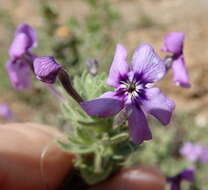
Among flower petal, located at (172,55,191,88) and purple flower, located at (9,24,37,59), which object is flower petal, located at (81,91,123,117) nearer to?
flower petal, located at (172,55,191,88)

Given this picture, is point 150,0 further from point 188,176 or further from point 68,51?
point 188,176

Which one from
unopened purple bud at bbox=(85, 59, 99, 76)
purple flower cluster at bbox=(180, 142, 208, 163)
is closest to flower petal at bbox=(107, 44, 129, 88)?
unopened purple bud at bbox=(85, 59, 99, 76)

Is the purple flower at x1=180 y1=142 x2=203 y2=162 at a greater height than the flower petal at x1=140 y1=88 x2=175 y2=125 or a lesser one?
lesser

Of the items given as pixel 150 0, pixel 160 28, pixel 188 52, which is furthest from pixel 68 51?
pixel 150 0

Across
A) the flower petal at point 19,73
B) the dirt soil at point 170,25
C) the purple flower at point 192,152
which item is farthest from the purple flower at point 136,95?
the purple flower at point 192,152

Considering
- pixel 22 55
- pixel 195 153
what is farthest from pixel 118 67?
pixel 195 153
